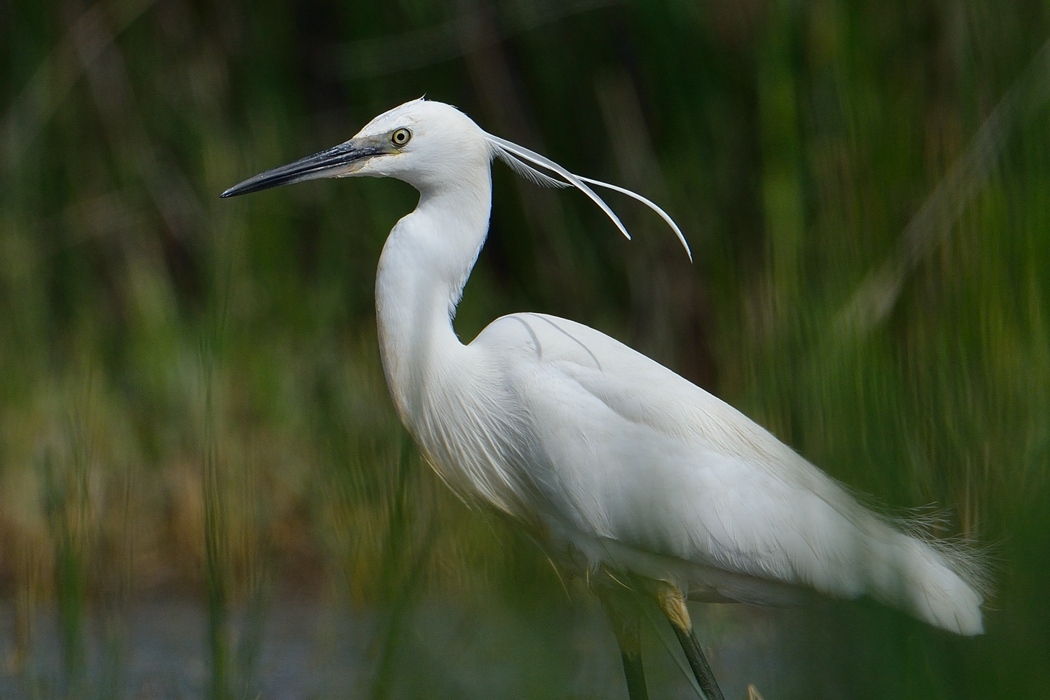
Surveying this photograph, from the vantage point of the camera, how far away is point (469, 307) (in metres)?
3.83

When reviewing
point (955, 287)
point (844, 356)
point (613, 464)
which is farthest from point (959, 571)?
point (844, 356)

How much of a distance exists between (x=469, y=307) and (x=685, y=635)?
1864mm

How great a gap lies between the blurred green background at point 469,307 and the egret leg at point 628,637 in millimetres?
36

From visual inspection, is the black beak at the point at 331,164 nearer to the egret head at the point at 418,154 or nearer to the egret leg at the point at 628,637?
the egret head at the point at 418,154

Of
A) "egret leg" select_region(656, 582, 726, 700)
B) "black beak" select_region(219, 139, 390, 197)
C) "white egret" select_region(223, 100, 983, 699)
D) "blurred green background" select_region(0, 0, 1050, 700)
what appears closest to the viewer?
"blurred green background" select_region(0, 0, 1050, 700)

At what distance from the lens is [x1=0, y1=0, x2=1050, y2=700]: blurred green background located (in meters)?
1.17

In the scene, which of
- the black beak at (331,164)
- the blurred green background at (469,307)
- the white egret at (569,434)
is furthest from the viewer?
the black beak at (331,164)

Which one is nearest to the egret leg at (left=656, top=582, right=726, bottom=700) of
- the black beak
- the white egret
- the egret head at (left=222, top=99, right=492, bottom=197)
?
the white egret

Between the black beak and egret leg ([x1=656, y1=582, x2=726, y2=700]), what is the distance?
0.97 metres

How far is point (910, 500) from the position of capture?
1.09 m

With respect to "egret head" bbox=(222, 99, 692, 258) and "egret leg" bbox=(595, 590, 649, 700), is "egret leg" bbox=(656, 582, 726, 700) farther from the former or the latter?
"egret head" bbox=(222, 99, 692, 258)

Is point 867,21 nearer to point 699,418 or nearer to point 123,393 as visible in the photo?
point 699,418

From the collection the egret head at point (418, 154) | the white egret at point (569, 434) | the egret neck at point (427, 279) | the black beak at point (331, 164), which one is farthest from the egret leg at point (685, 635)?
the black beak at point (331, 164)

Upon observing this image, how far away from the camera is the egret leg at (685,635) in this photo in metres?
2.03
